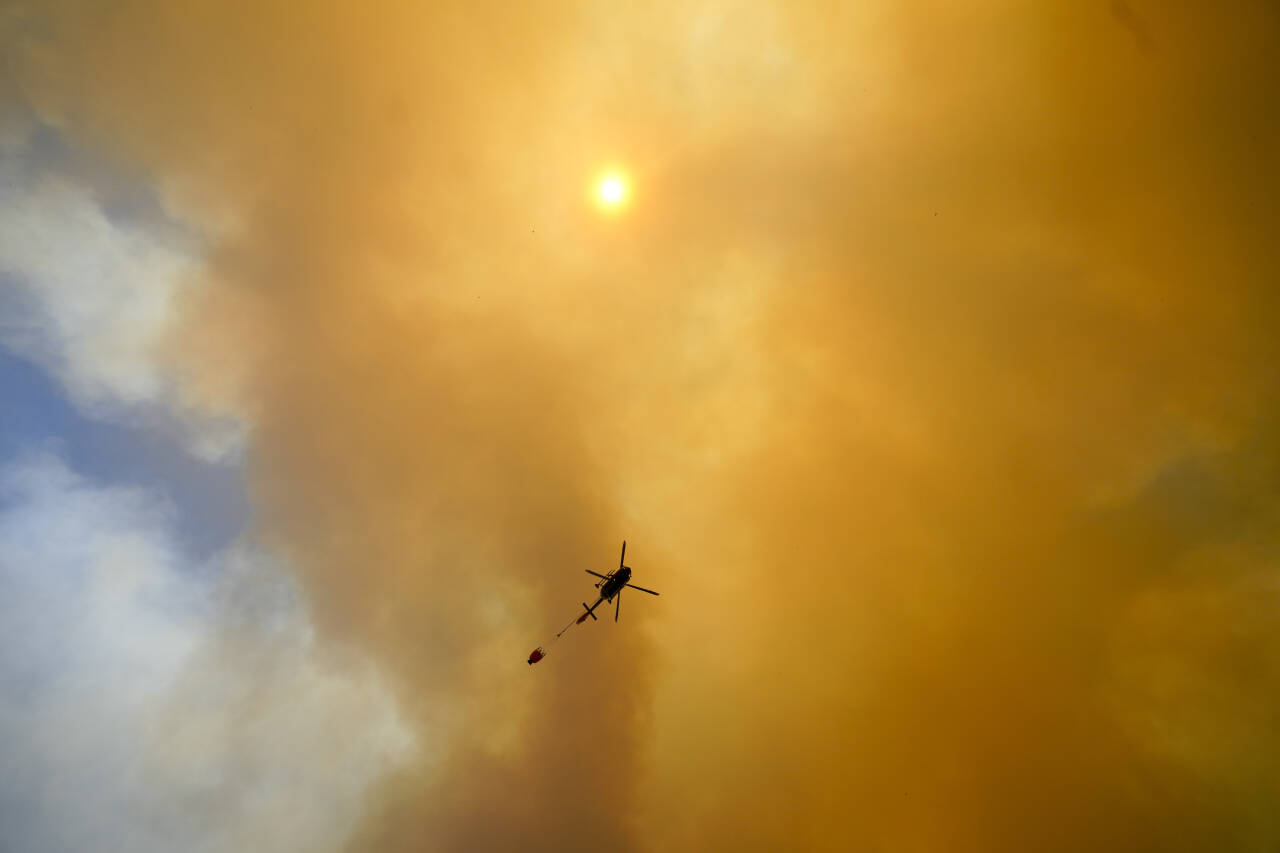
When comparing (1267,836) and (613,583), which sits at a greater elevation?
(613,583)

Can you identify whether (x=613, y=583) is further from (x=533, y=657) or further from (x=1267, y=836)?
(x=1267, y=836)

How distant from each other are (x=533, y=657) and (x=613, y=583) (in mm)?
5516

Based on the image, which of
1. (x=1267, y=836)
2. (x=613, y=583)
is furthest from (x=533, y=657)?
(x=1267, y=836)

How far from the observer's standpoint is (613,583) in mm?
25719

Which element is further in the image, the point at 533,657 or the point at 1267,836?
the point at 1267,836

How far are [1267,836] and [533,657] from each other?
5566 centimetres

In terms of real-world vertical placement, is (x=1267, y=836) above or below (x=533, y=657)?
below

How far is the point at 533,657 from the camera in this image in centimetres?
2523

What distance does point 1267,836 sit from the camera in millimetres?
35906

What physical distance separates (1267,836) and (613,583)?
175 feet

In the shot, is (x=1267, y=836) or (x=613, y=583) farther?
(x=1267, y=836)
